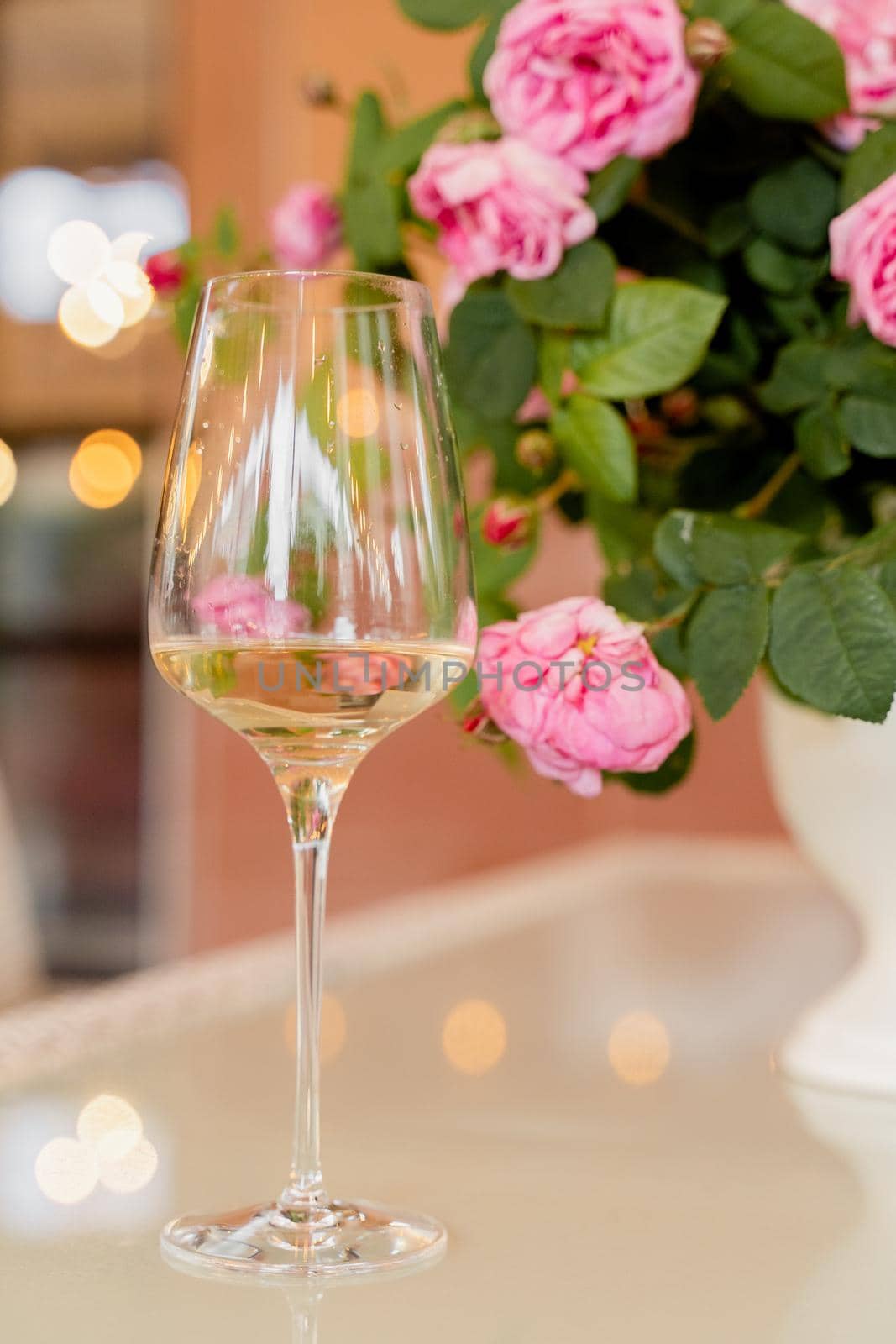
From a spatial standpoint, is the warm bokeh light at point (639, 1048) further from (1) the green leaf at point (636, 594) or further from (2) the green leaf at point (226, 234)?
(2) the green leaf at point (226, 234)

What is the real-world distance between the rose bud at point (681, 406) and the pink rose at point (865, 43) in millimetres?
140

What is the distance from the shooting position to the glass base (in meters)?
0.43

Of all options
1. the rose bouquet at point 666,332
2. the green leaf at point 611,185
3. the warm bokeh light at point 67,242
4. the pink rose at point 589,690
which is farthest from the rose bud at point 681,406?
the warm bokeh light at point 67,242

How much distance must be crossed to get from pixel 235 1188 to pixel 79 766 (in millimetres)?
2309

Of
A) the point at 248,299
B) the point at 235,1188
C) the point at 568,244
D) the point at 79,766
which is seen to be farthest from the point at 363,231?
the point at 79,766

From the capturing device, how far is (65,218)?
2.85 meters

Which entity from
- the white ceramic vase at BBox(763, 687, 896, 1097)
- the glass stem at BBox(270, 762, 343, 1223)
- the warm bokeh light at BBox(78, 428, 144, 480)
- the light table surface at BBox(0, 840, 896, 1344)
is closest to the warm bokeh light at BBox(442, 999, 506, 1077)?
the light table surface at BBox(0, 840, 896, 1344)

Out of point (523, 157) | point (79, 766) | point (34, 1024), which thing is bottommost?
point (79, 766)

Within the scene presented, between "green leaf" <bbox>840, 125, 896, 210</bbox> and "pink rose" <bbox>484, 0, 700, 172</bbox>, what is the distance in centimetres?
7

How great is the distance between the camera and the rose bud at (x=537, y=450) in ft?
2.18

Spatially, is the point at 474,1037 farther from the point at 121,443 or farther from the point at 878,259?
the point at 121,443

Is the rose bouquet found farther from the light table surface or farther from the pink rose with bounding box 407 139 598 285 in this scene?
the light table surface

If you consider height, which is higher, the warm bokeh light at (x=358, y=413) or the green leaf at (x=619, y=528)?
the warm bokeh light at (x=358, y=413)

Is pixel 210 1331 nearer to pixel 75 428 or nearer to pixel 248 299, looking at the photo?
pixel 248 299
